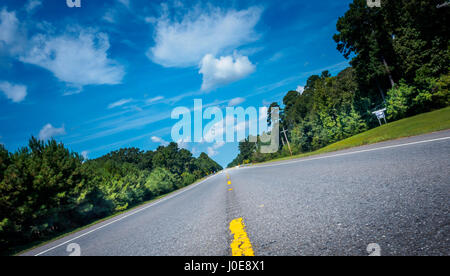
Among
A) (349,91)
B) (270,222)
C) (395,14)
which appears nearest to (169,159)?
(349,91)

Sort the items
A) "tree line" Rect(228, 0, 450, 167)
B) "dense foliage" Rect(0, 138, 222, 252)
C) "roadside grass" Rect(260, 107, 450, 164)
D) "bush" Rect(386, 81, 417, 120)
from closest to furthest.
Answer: "roadside grass" Rect(260, 107, 450, 164) → "dense foliage" Rect(0, 138, 222, 252) → "tree line" Rect(228, 0, 450, 167) → "bush" Rect(386, 81, 417, 120)

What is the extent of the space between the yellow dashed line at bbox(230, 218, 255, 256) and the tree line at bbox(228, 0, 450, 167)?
26900 mm

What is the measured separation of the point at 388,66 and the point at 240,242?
35.4 metres

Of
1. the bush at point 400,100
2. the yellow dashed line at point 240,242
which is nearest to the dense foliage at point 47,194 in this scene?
the yellow dashed line at point 240,242

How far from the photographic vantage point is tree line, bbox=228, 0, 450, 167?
20.6 meters

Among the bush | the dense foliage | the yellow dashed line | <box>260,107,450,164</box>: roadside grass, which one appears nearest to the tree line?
the bush

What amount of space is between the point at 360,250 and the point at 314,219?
2.81 ft

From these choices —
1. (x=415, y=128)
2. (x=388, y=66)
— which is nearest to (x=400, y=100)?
(x=388, y=66)

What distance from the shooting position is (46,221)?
12.0 meters

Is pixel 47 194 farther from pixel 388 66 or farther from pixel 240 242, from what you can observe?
pixel 388 66

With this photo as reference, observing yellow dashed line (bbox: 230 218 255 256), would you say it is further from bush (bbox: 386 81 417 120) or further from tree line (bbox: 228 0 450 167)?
bush (bbox: 386 81 417 120)

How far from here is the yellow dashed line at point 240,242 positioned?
1.67m

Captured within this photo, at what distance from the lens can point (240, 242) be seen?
194cm

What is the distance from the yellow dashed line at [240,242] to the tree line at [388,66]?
2690 cm
